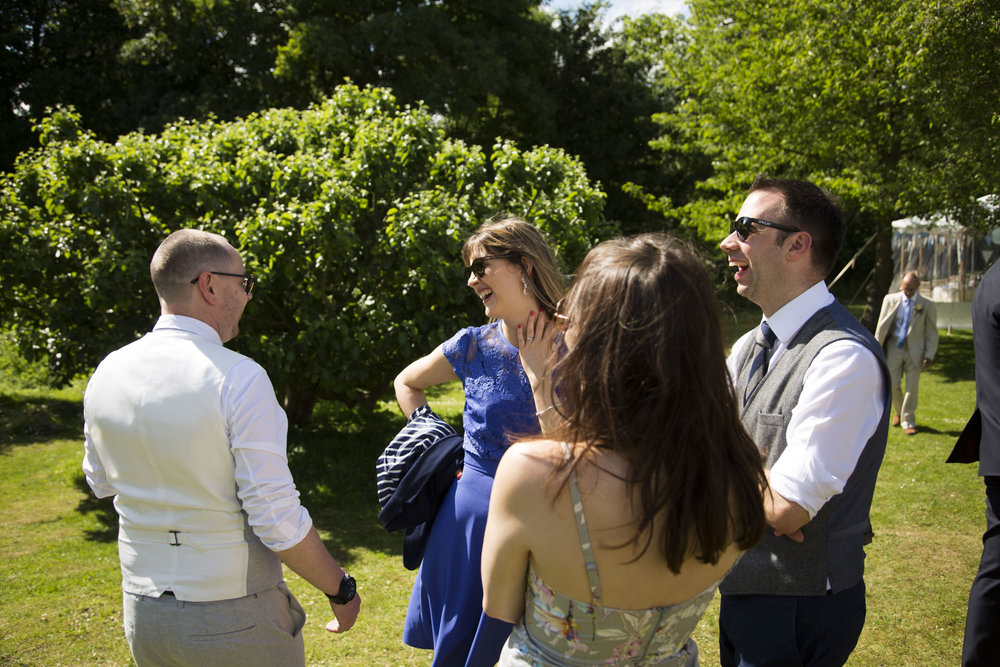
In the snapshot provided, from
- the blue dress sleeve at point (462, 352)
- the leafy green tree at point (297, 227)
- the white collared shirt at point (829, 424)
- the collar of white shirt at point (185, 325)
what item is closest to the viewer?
the white collared shirt at point (829, 424)

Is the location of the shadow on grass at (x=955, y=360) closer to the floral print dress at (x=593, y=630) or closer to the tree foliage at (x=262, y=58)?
the tree foliage at (x=262, y=58)

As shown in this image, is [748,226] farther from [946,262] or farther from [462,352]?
[946,262]

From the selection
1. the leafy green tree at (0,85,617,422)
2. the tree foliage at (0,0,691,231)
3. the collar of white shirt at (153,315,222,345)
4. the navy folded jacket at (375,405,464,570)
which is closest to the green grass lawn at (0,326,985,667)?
the leafy green tree at (0,85,617,422)

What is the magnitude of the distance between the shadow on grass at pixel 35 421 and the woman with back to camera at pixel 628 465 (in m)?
10.1

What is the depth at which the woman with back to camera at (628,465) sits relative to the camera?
1624mm

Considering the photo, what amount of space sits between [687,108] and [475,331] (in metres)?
14.4

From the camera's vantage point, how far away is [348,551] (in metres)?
6.27

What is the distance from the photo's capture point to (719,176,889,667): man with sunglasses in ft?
7.18

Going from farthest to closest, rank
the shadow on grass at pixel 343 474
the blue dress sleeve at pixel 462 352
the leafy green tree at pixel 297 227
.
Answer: the leafy green tree at pixel 297 227, the shadow on grass at pixel 343 474, the blue dress sleeve at pixel 462 352

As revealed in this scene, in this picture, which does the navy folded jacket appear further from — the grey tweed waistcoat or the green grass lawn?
the green grass lawn

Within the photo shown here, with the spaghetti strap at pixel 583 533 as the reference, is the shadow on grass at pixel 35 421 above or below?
below

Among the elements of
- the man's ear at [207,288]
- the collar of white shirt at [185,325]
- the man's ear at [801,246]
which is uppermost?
the man's ear at [801,246]

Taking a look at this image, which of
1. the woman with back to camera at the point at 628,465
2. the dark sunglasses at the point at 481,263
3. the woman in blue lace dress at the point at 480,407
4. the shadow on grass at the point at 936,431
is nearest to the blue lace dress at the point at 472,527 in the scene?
the woman in blue lace dress at the point at 480,407

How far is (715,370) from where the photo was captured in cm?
169
